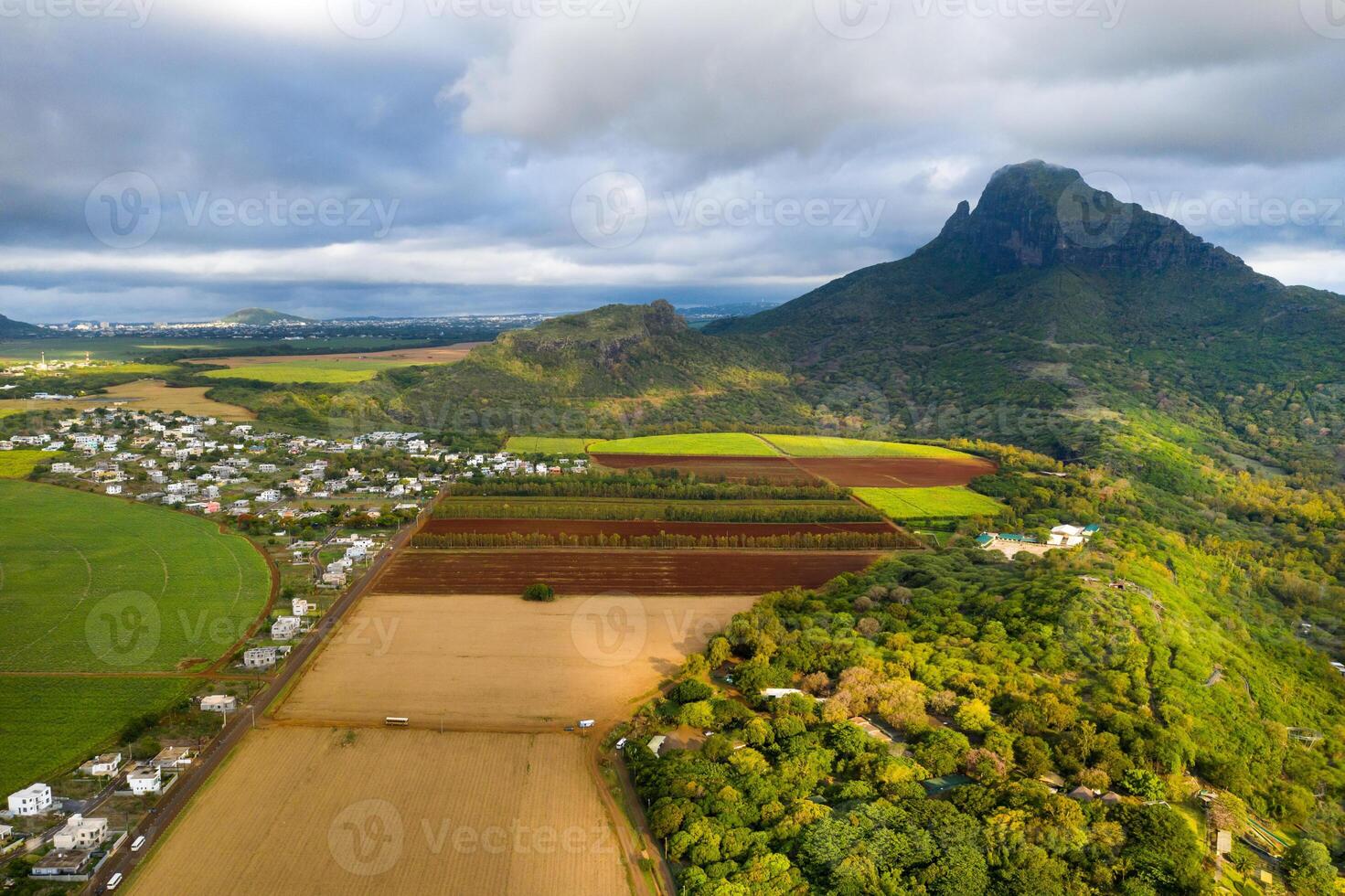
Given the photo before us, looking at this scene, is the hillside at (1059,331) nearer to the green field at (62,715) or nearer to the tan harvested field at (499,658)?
the tan harvested field at (499,658)

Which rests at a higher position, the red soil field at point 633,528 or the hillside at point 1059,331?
the hillside at point 1059,331

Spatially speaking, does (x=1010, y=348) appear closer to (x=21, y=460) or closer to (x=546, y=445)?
(x=546, y=445)

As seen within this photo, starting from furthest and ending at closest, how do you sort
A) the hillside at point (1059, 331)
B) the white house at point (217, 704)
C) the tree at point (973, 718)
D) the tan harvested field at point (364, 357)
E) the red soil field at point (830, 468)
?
the tan harvested field at point (364, 357) → the hillside at point (1059, 331) → the red soil field at point (830, 468) → the white house at point (217, 704) → the tree at point (973, 718)

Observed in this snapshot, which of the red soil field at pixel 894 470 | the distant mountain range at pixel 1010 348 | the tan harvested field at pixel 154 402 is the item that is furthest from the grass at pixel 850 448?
the tan harvested field at pixel 154 402

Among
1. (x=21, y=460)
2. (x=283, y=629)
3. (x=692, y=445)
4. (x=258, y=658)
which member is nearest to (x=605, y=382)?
(x=692, y=445)

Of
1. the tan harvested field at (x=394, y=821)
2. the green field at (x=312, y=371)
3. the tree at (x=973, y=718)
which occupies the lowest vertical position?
the tan harvested field at (x=394, y=821)

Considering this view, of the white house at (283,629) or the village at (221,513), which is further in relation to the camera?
the white house at (283,629)
